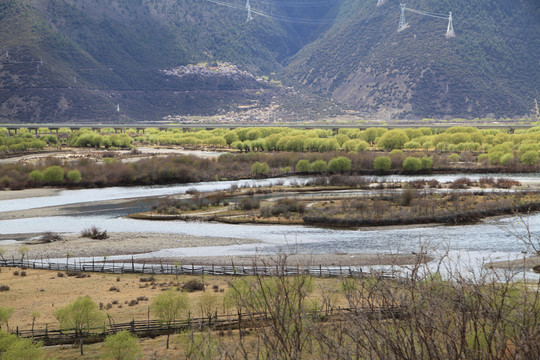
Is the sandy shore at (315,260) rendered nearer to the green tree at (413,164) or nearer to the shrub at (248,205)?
the shrub at (248,205)

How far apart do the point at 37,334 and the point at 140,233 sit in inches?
949

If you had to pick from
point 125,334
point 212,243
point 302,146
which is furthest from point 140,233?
point 302,146

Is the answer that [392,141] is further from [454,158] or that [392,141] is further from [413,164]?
[413,164]

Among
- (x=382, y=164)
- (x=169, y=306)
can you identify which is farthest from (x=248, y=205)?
(x=169, y=306)

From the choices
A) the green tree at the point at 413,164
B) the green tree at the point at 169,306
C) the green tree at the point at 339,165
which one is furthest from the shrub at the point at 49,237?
the green tree at the point at 413,164

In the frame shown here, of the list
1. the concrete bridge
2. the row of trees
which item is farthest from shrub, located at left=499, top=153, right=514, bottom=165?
the concrete bridge

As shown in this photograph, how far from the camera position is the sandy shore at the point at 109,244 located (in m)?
42.2

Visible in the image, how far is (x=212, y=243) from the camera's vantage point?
44.7 meters

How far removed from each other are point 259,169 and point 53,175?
28.6m

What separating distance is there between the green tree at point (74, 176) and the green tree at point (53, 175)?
3.81ft

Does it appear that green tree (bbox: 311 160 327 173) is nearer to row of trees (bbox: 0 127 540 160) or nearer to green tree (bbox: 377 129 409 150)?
row of trees (bbox: 0 127 540 160)

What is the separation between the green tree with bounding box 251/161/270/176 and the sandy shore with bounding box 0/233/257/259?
131 feet

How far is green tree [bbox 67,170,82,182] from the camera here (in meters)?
80.8

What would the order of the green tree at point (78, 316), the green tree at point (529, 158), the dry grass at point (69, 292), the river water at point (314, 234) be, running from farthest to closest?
the green tree at point (529, 158)
the river water at point (314, 234)
the dry grass at point (69, 292)
the green tree at point (78, 316)
